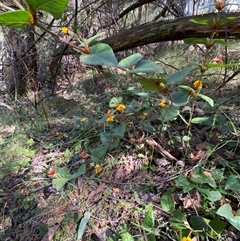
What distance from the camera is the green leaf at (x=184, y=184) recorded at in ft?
2.45

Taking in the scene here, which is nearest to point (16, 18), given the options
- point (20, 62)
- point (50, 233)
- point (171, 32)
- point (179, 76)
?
point (179, 76)

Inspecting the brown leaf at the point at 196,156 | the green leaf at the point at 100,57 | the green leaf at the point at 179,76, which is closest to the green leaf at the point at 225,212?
the brown leaf at the point at 196,156

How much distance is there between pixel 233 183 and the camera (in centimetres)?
75

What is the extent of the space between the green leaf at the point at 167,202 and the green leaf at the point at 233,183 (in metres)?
0.18

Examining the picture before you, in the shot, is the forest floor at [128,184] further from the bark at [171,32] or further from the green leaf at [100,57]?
the green leaf at [100,57]

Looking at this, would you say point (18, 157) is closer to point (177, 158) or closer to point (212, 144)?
point (177, 158)

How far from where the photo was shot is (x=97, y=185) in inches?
38.0

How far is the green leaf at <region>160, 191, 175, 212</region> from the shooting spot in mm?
768

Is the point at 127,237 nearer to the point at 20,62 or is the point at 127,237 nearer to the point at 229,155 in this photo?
the point at 229,155

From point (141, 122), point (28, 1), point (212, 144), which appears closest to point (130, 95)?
point (141, 122)

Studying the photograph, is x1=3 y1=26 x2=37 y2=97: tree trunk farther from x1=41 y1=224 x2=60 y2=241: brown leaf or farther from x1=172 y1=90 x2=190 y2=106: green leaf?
x1=172 y1=90 x2=190 y2=106: green leaf

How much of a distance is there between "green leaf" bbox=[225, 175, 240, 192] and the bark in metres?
0.76

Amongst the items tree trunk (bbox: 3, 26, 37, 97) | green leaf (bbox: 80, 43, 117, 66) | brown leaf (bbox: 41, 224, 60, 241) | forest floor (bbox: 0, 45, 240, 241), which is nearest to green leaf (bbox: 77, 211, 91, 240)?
forest floor (bbox: 0, 45, 240, 241)

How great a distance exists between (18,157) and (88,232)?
725 millimetres
